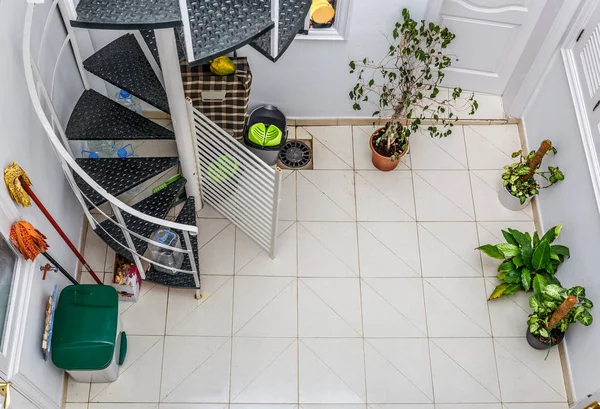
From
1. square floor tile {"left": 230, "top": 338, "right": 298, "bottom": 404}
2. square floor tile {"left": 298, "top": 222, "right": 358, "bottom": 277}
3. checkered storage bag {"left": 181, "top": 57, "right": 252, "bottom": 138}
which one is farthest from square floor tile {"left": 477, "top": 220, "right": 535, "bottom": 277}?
checkered storage bag {"left": 181, "top": 57, "right": 252, "bottom": 138}

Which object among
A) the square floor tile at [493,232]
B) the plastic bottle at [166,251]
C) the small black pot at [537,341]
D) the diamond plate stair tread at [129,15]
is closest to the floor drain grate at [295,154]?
the plastic bottle at [166,251]

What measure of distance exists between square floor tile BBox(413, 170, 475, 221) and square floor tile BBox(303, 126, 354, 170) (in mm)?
536

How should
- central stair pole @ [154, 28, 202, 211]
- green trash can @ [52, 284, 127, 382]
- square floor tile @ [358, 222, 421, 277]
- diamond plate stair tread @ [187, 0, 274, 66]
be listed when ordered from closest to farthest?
diamond plate stair tread @ [187, 0, 274, 66], central stair pole @ [154, 28, 202, 211], green trash can @ [52, 284, 127, 382], square floor tile @ [358, 222, 421, 277]

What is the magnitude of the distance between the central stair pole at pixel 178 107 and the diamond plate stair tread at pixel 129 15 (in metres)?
0.52

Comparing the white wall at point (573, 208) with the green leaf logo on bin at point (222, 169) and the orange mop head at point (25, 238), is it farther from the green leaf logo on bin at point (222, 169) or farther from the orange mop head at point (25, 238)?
the orange mop head at point (25, 238)

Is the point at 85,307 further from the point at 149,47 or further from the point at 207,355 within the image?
the point at 149,47

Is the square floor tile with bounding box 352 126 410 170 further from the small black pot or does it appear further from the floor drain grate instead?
the small black pot

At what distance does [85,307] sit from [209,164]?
3.77 feet

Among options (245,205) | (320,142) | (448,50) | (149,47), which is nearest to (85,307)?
(245,205)

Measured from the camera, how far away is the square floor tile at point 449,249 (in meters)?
4.29

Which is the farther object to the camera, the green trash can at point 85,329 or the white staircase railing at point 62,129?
the green trash can at point 85,329

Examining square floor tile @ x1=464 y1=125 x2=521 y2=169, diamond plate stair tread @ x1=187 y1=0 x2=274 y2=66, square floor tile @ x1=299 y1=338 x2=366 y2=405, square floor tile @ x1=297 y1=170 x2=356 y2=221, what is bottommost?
square floor tile @ x1=299 y1=338 x2=366 y2=405

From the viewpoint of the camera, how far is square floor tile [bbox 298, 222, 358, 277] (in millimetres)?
4246

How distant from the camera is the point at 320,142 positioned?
475cm
